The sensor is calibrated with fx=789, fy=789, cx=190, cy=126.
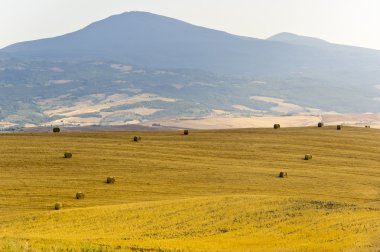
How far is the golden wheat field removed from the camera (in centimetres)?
2838

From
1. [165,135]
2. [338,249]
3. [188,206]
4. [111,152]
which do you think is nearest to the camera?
[338,249]

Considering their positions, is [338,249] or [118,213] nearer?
[338,249]

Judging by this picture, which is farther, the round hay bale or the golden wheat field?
the round hay bale

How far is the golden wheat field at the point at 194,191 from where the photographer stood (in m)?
28.4

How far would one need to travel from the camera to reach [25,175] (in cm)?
4738

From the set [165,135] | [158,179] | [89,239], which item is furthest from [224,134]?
[89,239]

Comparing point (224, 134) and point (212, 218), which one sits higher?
point (224, 134)

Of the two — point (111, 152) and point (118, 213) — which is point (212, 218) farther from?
point (111, 152)

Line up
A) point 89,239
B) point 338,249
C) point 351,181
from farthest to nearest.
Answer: point 351,181 → point 89,239 → point 338,249

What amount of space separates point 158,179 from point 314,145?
16753 millimetres

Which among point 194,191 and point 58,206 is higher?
point 194,191

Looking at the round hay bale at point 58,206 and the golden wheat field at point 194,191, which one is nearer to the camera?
the golden wheat field at point 194,191

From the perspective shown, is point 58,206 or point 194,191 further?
point 194,191

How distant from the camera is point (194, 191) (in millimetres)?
43719
